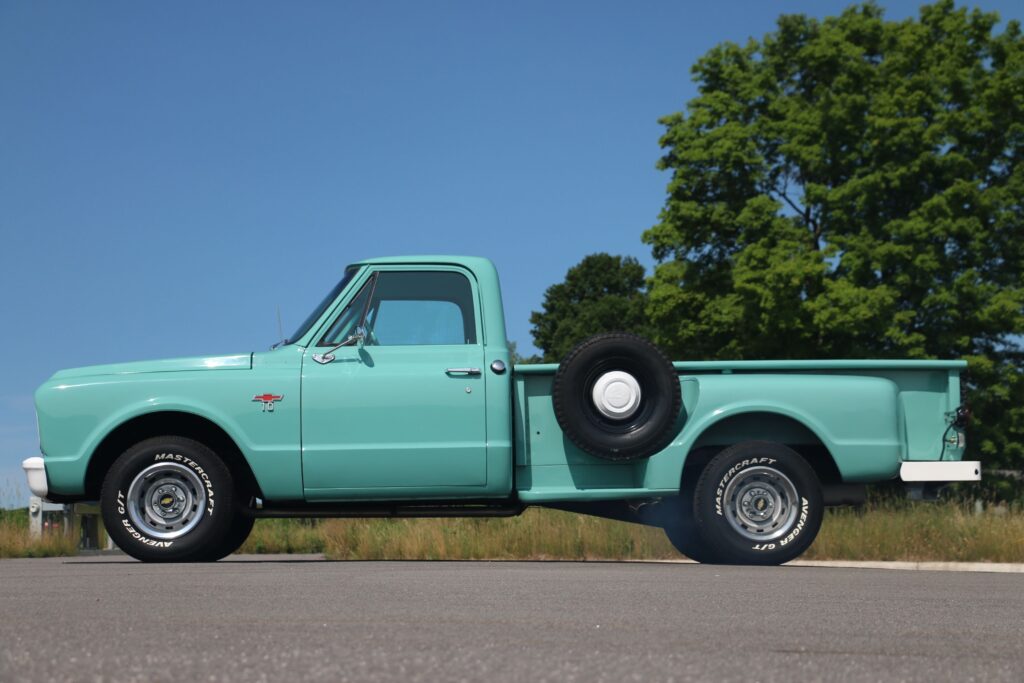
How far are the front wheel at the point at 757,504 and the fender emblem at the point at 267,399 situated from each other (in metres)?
3.14

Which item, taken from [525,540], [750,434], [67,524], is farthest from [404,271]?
[67,524]

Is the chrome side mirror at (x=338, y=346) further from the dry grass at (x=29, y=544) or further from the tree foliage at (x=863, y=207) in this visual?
the tree foliage at (x=863, y=207)

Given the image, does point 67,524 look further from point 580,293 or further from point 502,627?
point 580,293

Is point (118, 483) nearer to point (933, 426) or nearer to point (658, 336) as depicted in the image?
point (933, 426)

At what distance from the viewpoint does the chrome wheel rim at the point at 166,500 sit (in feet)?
30.7

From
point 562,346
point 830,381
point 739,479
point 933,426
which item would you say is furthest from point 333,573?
point 562,346

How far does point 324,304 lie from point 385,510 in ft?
5.45

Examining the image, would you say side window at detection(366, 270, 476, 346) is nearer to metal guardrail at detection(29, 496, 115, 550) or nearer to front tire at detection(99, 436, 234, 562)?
front tire at detection(99, 436, 234, 562)

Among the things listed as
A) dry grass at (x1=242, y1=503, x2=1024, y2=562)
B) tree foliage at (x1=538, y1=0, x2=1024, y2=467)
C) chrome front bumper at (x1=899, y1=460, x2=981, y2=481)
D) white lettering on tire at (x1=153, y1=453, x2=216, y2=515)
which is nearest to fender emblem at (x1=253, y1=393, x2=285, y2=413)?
white lettering on tire at (x1=153, y1=453, x2=216, y2=515)

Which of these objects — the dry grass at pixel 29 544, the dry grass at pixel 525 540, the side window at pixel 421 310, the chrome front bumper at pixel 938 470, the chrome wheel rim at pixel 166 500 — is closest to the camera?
the chrome wheel rim at pixel 166 500

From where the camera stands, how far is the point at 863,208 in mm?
31172

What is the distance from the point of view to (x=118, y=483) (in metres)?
9.30

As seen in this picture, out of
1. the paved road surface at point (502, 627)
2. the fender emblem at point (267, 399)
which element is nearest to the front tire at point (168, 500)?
the fender emblem at point (267, 399)

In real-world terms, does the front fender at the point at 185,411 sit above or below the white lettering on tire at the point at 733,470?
above
